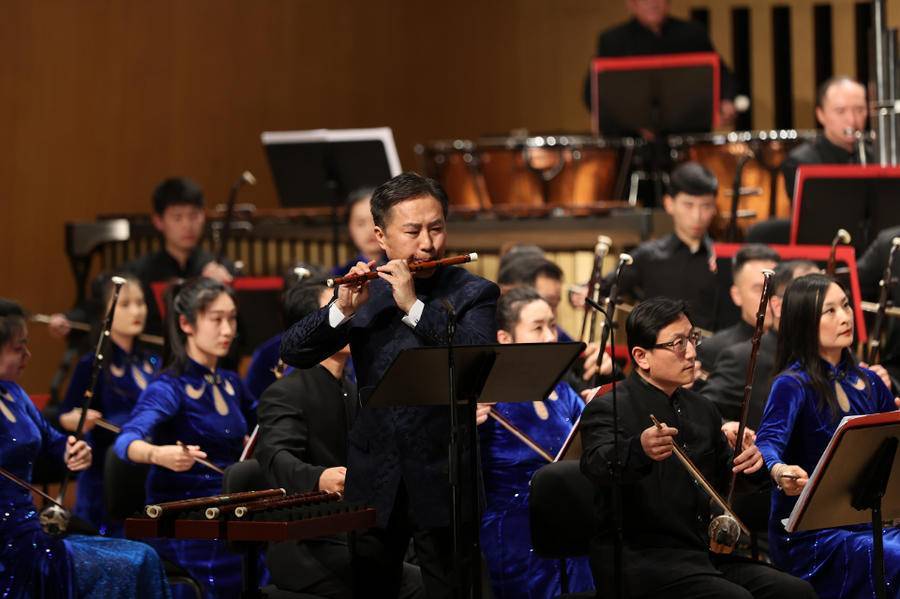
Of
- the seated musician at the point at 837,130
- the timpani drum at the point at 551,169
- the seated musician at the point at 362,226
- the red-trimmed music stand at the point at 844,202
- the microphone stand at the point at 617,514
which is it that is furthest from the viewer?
the timpani drum at the point at 551,169

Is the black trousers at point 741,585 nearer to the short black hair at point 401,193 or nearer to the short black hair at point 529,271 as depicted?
the short black hair at point 401,193

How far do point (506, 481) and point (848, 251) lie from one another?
1486 mm

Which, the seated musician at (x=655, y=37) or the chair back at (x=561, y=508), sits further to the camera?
the seated musician at (x=655, y=37)

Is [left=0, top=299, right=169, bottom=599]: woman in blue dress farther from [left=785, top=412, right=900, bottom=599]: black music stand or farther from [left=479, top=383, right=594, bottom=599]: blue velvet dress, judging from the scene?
[left=785, top=412, right=900, bottom=599]: black music stand

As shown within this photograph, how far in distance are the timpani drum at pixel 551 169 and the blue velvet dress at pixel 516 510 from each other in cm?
335

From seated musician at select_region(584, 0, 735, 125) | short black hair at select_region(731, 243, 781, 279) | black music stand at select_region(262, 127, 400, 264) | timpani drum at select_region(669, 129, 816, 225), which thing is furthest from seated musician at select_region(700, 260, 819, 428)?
seated musician at select_region(584, 0, 735, 125)

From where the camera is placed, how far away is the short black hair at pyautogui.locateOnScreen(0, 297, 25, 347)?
4020 millimetres

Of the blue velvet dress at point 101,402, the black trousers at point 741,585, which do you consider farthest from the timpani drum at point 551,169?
the black trousers at point 741,585

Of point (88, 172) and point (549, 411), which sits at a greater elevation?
point (88, 172)

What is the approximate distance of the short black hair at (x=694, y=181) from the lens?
616 cm

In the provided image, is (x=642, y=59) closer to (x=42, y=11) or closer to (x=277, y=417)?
(x=42, y=11)

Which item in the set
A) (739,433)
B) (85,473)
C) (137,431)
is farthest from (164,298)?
(739,433)

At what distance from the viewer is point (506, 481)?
4.28m

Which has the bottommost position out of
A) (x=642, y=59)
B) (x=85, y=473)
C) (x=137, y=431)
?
(x=85, y=473)
